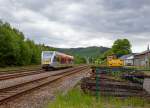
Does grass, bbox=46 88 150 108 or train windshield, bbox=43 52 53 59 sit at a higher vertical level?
train windshield, bbox=43 52 53 59

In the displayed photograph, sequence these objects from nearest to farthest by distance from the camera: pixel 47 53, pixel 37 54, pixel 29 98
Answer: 1. pixel 29 98
2. pixel 47 53
3. pixel 37 54

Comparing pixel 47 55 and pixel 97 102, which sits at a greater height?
pixel 47 55

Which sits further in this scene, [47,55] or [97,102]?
[47,55]

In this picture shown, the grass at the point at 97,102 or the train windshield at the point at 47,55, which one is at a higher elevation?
the train windshield at the point at 47,55

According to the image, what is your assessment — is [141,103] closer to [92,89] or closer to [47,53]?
[92,89]

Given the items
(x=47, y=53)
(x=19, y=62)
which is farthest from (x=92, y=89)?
(x=19, y=62)

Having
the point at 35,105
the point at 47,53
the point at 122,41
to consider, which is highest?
the point at 122,41

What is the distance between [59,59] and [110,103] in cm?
4437

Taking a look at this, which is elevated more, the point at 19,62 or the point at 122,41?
the point at 122,41

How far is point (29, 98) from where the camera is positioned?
1686cm

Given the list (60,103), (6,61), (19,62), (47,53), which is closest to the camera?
(60,103)

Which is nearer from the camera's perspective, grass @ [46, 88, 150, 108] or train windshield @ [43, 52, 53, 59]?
grass @ [46, 88, 150, 108]

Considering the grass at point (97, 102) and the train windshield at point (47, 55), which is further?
the train windshield at point (47, 55)

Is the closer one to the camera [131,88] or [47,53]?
[131,88]
